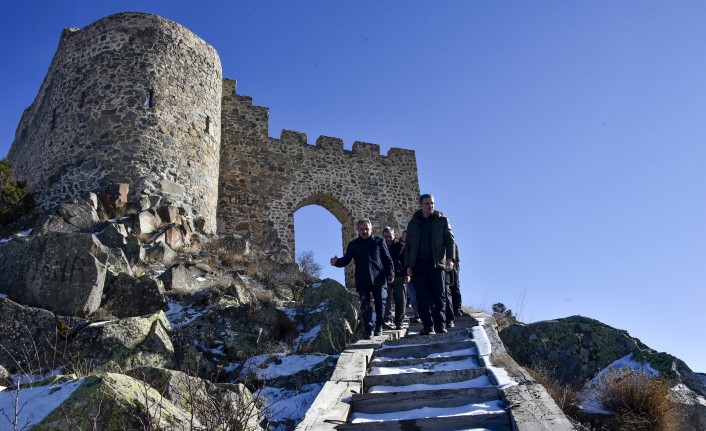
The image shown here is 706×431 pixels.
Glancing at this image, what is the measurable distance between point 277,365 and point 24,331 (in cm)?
307

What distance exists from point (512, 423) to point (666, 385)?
7.83ft

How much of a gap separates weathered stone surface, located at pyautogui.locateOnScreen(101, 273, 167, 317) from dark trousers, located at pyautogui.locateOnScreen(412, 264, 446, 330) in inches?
150

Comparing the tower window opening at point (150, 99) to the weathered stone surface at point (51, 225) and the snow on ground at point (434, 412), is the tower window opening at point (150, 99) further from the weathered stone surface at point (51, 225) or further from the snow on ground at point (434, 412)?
the snow on ground at point (434, 412)

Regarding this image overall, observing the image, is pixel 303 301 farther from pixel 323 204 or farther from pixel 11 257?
pixel 323 204

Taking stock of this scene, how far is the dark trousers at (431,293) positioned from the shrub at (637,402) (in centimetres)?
206

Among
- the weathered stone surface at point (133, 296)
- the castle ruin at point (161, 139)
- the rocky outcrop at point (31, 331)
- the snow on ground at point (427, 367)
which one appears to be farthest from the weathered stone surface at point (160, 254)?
the snow on ground at point (427, 367)

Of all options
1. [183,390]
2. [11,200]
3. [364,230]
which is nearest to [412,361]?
[183,390]

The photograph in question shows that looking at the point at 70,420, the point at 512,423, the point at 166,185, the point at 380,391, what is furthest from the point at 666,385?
the point at 166,185

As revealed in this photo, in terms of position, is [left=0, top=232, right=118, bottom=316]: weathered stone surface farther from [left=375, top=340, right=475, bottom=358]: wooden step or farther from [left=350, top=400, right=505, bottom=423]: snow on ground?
[left=350, top=400, right=505, bottom=423]: snow on ground

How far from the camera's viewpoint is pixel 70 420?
10.8 ft

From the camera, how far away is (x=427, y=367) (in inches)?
210

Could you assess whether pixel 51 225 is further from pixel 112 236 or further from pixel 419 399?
pixel 419 399

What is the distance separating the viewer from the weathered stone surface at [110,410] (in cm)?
334

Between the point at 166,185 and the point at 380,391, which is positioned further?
the point at 166,185
